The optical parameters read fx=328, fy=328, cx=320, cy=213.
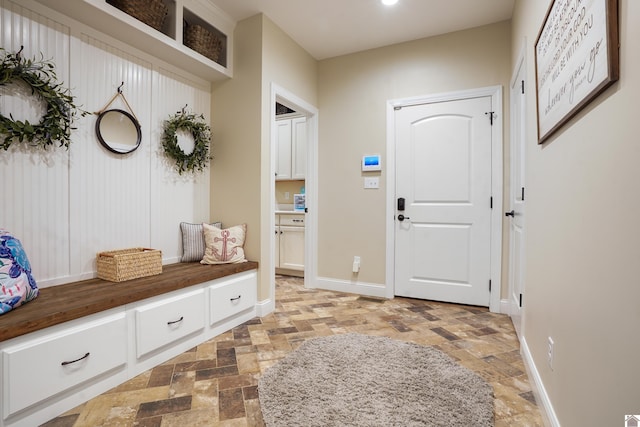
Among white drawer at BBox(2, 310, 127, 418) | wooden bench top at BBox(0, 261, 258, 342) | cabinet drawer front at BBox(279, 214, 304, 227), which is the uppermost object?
cabinet drawer front at BBox(279, 214, 304, 227)

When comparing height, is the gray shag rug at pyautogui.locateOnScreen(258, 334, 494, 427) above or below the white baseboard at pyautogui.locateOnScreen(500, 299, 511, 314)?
below

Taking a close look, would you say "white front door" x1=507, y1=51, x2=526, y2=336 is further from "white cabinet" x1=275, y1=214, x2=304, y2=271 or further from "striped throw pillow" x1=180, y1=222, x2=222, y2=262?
"striped throw pillow" x1=180, y1=222, x2=222, y2=262

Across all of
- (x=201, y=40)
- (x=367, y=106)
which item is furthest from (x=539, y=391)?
(x=201, y=40)

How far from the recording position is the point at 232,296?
256 centimetres

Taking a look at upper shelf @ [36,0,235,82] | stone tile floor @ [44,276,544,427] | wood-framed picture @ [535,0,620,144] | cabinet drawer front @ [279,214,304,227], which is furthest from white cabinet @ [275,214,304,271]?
wood-framed picture @ [535,0,620,144]

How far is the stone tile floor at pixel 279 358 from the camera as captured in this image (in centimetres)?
152

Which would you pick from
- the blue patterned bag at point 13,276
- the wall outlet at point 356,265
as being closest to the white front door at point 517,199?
the wall outlet at point 356,265

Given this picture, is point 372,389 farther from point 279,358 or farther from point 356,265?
point 356,265

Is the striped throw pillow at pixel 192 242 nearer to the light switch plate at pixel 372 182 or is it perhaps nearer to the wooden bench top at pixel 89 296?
the wooden bench top at pixel 89 296

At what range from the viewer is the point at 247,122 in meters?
2.87

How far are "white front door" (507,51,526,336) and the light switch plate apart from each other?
1228 mm

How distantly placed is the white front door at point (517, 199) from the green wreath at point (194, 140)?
8.32 feet

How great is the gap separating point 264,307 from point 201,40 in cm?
228

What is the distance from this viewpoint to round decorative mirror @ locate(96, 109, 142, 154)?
2223 millimetres
